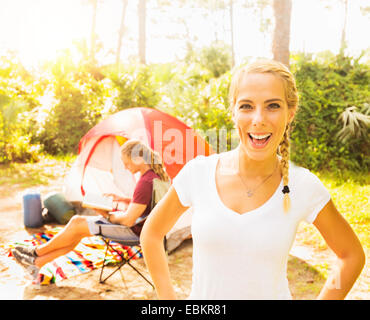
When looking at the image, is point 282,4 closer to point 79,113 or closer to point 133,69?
point 133,69

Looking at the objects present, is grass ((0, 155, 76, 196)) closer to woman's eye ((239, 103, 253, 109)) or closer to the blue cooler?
the blue cooler

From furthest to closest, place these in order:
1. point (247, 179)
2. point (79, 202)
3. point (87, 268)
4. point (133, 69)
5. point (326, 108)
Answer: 1. point (133, 69)
2. point (326, 108)
3. point (79, 202)
4. point (87, 268)
5. point (247, 179)

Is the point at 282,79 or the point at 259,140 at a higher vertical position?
the point at 282,79

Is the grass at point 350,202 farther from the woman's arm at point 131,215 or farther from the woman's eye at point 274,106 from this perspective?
the woman's eye at point 274,106

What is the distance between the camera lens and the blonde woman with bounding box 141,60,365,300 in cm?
121

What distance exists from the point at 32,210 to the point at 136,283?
2.29 m

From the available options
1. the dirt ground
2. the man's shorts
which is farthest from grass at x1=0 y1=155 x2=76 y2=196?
the man's shorts

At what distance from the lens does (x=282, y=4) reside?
282 inches

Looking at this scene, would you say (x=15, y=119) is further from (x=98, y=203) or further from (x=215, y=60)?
(x=215, y=60)

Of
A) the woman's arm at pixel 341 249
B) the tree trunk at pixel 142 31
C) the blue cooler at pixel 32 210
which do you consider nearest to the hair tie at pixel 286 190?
the woman's arm at pixel 341 249

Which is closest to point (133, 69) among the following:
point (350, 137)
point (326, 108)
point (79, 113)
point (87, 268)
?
point (79, 113)

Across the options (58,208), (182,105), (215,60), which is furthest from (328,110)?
(215,60)

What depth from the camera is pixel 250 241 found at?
1.19m
